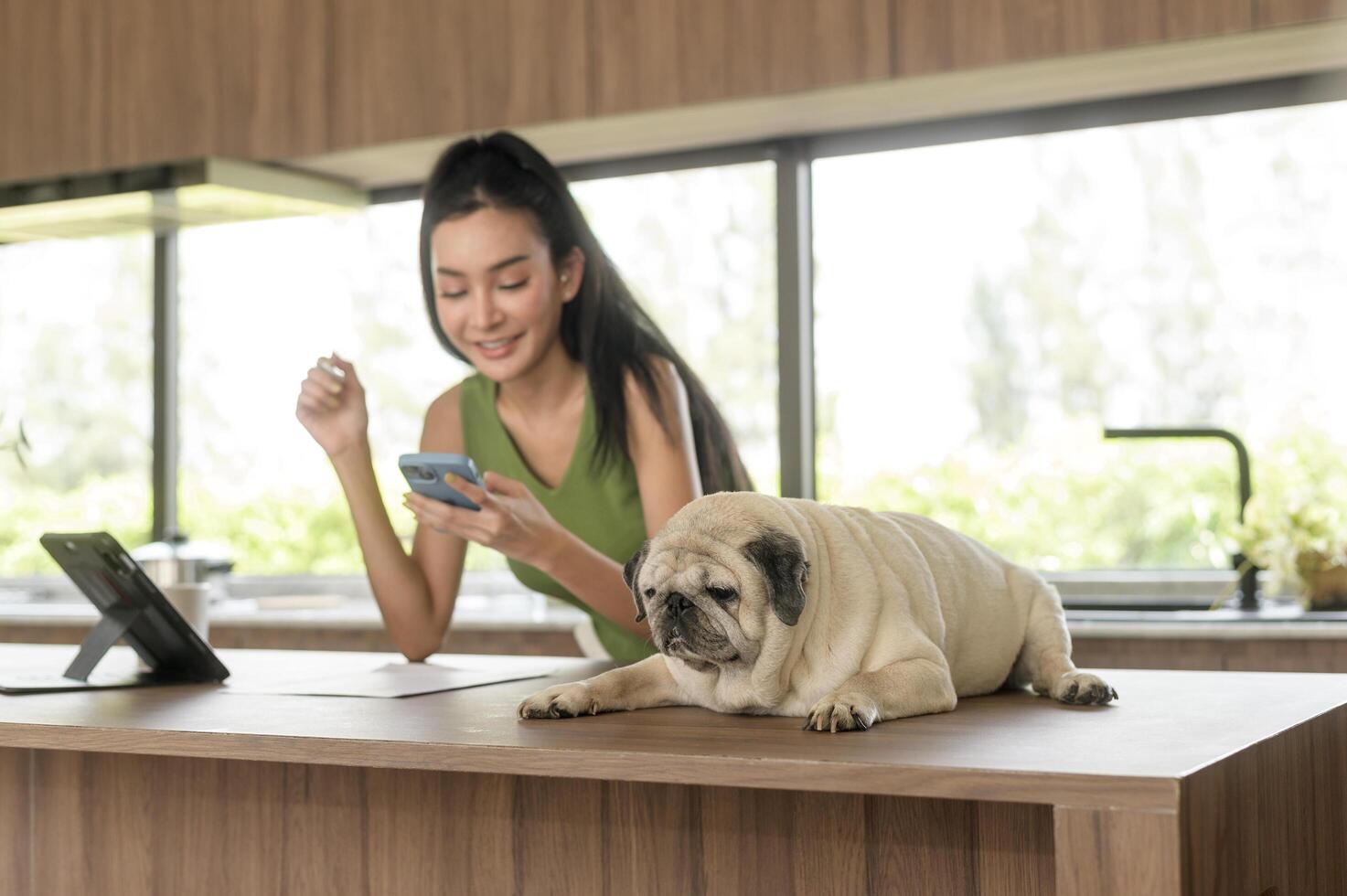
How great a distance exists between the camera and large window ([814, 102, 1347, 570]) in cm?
286

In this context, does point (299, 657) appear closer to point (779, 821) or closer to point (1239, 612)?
point (779, 821)

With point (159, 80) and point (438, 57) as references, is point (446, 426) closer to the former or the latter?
point (438, 57)

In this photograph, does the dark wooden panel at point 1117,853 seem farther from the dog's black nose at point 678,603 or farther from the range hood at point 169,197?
the range hood at point 169,197

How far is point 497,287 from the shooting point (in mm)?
1918

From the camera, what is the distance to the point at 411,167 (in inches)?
Answer: 134

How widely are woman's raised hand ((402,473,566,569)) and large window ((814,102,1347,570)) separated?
1616 mm

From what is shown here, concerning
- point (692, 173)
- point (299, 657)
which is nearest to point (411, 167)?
point (692, 173)

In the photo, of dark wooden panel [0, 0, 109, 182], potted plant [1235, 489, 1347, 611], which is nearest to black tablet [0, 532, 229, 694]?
potted plant [1235, 489, 1347, 611]

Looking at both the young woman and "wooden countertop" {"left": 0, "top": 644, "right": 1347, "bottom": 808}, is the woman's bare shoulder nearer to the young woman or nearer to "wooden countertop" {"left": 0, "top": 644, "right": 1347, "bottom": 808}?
the young woman

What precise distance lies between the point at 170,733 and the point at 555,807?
320mm

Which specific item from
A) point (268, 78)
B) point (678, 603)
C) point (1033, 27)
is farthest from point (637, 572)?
point (268, 78)

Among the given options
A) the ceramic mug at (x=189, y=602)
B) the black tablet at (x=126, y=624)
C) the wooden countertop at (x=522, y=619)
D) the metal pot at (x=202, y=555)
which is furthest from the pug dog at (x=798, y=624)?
the metal pot at (x=202, y=555)

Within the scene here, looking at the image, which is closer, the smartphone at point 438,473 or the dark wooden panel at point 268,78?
the smartphone at point 438,473

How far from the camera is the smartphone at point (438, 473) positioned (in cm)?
151
